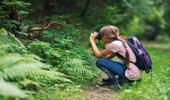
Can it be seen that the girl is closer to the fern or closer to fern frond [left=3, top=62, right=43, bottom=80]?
the fern

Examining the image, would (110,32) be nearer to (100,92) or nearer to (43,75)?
(100,92)

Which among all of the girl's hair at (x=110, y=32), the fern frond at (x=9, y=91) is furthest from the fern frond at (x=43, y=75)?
the fern frond at (x=9, y=91)

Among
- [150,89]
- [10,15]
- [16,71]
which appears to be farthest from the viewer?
[10,15]

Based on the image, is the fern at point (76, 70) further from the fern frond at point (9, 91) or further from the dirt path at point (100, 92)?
the fern frond at point (9, 91)

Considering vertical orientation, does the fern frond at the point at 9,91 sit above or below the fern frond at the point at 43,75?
above

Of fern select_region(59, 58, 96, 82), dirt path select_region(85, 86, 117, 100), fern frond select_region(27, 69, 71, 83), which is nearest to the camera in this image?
fern frond select_region(27, 69, 71, 83)

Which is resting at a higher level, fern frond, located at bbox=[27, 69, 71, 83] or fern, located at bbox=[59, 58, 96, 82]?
fern frond, located at bbox=[27, 69, 71, 83]

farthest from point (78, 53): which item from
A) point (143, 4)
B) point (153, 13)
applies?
point (153, 13)

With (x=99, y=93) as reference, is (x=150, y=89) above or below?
above

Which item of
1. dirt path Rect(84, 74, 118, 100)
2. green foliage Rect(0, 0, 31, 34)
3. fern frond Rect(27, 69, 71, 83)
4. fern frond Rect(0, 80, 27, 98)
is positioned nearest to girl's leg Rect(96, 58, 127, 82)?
dirt path Rect(84, 74, 118, 100)

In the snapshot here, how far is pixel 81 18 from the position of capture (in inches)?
669

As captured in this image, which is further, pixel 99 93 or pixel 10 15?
pixel 10 15

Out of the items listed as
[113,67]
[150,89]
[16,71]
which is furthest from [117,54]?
[16,71]

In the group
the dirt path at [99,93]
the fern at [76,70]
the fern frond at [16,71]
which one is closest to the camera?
the fern frond at [16,71]
